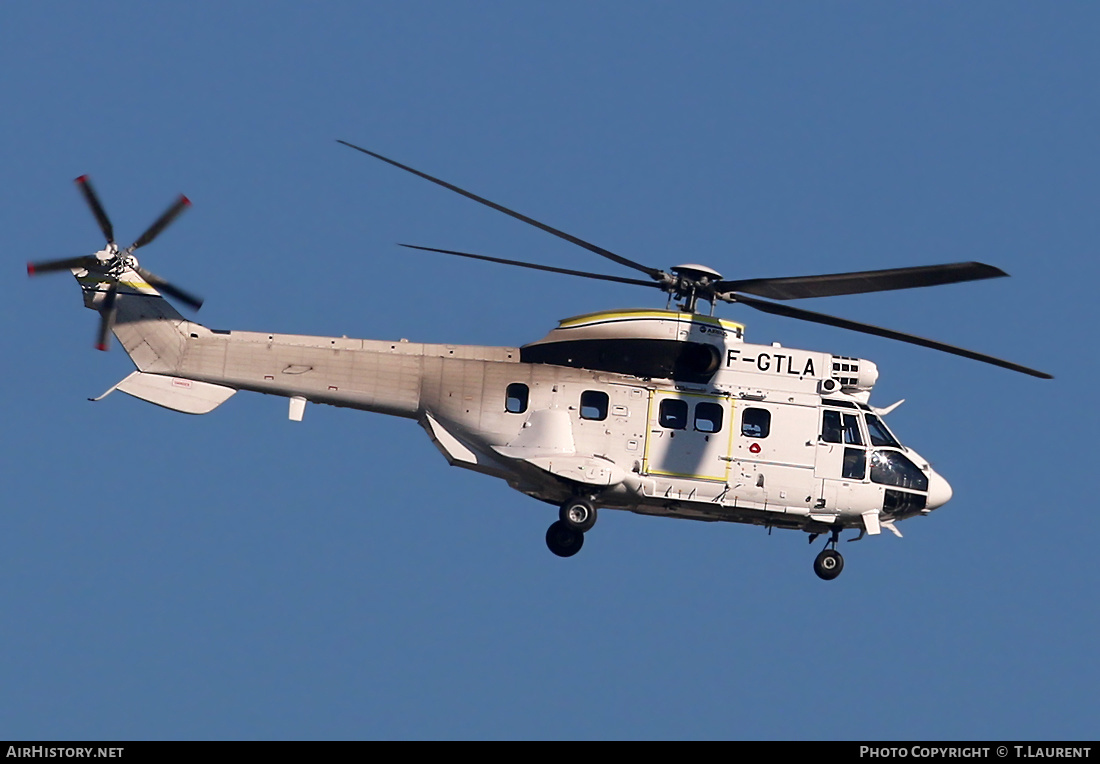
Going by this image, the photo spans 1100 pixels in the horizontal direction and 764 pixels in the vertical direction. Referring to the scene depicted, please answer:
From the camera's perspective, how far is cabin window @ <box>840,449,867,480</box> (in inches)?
1204

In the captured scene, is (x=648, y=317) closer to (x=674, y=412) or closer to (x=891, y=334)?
(x=674, y=412)

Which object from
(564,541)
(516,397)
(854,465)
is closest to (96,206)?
(516,397)

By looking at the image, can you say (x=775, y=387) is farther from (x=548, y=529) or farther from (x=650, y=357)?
(x=548, y=529)

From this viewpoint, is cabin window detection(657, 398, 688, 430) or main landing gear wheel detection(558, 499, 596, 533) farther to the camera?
cabin window detection(657, 398, 688, 430)

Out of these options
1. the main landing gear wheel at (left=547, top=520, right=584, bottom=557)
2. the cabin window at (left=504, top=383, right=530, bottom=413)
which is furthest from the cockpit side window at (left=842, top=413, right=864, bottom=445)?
the cabin window at (left=504, top=383, right=530, bottom=413)

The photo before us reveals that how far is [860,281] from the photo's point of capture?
27.4m

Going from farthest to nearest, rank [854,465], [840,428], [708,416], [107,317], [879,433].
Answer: [879,433], [840,428], [854,465], [708,416], [107,317]

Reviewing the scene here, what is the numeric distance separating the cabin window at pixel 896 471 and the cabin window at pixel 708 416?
10.7 feet

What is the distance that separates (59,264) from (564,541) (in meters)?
10.9

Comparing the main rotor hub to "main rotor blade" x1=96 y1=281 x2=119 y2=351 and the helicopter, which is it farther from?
"main rotor blade" x1=96 y1=281 x2=119 y2=351

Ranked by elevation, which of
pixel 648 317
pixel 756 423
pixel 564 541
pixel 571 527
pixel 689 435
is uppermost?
pixel 648 317

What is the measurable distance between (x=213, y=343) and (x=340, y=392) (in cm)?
259

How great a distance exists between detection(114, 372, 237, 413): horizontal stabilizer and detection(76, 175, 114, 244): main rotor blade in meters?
2.74

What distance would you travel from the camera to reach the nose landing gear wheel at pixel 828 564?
30.8 m
